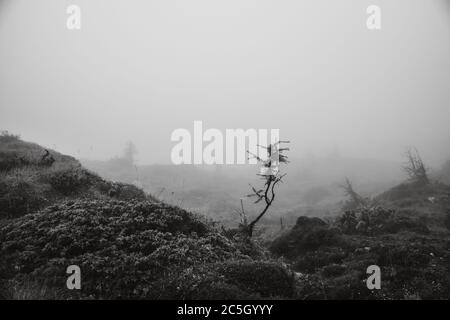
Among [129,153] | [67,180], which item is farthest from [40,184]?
[129,153]

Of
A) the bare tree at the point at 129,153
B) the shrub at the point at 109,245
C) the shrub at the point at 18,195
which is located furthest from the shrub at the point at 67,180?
the bare tree at the point at 129,153

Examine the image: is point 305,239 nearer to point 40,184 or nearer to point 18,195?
point 40,184

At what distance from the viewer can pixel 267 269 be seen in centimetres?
881

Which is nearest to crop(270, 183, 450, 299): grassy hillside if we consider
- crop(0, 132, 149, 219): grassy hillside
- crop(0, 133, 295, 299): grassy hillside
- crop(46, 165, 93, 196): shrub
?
crop(0, 133, 295, 299): grassy hillside

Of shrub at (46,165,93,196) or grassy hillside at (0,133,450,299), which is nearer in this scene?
grassy hillside at (0,133,450,299)

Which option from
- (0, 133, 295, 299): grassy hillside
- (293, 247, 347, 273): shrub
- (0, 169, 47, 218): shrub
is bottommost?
(293, 247, 347, 273): shrub

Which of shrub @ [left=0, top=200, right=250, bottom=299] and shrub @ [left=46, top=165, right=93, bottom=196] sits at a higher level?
shrub @ [left=46, top=165, right=93, bottom=196]

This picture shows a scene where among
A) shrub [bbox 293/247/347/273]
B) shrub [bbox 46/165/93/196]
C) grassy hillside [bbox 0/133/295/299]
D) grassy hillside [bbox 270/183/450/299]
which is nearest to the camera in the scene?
grassy hillside [bbox 0/133/295/299]

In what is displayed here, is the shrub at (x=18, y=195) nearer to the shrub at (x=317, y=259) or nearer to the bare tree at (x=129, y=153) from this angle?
the shrub at (x=317, y=259)

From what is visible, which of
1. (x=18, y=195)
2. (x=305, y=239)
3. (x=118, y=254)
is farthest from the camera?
(x=305, y=239)

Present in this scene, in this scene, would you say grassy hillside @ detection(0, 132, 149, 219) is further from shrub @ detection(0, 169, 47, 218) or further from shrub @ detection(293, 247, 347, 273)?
shrub @ detection(293, 247, 347, 273)
